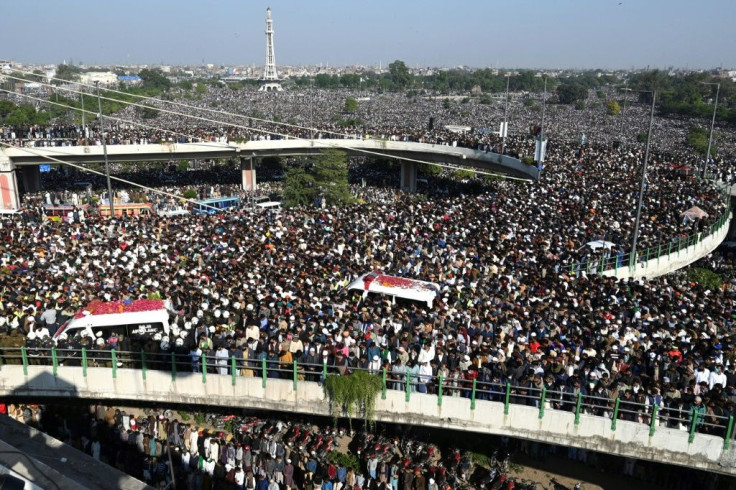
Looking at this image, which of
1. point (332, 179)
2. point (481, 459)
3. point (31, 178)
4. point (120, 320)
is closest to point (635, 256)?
point (481, 459)

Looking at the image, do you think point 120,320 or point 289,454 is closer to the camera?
point 289,454

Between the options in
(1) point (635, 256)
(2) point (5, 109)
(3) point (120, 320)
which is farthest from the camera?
(2) point (5, 109)

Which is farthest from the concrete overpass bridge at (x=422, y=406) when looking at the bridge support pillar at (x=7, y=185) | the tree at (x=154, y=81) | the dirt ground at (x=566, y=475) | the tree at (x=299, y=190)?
the tree at (x=154, y=81)

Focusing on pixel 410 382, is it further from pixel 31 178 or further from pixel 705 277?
pixel 31 178

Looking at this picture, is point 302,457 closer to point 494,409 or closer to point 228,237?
point 494,409

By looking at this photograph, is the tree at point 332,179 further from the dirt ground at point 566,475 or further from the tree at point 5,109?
the tree at point 5,109

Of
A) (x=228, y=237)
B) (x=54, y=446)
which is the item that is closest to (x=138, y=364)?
(x=54, y=446)
